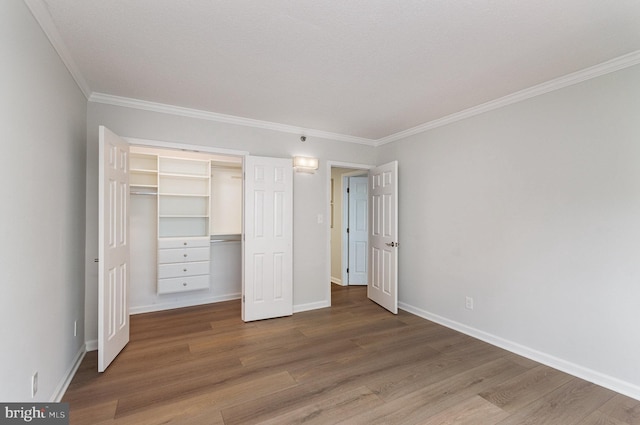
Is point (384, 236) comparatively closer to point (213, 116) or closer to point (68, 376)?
point (213, 116)

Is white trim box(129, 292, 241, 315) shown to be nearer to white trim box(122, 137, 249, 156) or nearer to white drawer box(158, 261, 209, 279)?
white drawer box(158, 261, 209, 279)

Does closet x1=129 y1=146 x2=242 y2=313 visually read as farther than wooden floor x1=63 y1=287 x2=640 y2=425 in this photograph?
Yes

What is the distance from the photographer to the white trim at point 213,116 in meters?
2.94

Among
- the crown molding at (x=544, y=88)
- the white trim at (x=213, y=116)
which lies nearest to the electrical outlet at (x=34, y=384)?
the white trim at (x=213, y=116)

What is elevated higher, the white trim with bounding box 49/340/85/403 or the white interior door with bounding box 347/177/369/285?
the white interior door with bounding box 347/177/369/285

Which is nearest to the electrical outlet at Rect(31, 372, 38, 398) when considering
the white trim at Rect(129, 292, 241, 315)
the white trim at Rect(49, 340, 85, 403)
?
the white trim at Rect(49, 340, 85, 403)

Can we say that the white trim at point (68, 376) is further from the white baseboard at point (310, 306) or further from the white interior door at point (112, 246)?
the white baseboard at point (310, 306)

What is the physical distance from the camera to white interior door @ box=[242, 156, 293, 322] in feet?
11.9

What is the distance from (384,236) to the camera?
4.13 metres

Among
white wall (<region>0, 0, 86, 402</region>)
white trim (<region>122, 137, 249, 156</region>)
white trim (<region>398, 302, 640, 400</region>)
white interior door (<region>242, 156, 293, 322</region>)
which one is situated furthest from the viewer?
white interior door (<region>242, 156, 293, 322</region>)

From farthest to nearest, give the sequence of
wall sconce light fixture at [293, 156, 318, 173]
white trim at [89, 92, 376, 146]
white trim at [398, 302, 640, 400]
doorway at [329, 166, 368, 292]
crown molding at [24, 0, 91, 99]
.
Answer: doorway at [329, 166, 368, 292] → wall sconce light fixture at [293, 156, 318, 173] → white trim at [89, 92, 376, 146] → white trim at [398, 302, 640, 400] → crown molding at [24, 0, 91, 99]

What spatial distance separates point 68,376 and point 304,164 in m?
3.16

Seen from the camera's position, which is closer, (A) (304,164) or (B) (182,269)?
(A) (304,164)

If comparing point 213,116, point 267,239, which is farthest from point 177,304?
point 213,116
